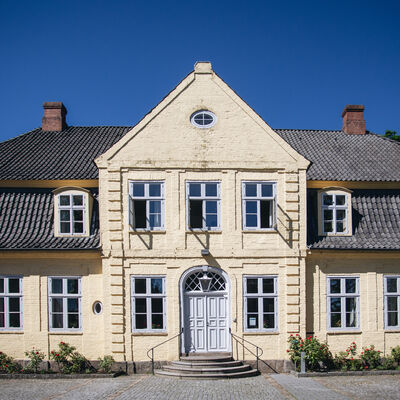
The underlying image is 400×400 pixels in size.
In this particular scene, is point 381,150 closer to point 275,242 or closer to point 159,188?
point 275,242

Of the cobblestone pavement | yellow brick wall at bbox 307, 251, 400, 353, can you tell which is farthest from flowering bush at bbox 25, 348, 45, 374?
yellow brick wall at bbox 307, 251, 400, 353

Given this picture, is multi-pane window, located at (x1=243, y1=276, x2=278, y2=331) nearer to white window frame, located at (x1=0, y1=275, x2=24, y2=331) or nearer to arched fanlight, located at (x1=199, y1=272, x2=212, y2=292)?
arched fanlight, located at (x1=199, y1=272, x2=212, y2=292)

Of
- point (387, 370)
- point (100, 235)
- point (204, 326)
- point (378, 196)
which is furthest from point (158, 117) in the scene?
point (387, 370)

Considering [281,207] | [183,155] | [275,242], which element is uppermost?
[183,155]

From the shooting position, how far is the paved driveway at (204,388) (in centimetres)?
1402

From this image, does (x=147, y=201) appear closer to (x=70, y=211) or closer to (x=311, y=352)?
(x=70, y=211)

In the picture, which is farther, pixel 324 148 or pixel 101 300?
pixel 324 148

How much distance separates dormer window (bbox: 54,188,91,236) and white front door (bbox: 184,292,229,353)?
447 centimetres

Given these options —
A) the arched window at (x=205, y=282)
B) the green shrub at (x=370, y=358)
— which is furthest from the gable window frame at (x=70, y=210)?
the green shrub at (x=370, y=358)

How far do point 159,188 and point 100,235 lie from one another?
8.49 ft

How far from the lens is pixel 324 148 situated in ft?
73.2

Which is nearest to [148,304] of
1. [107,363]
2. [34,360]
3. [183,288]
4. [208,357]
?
[183,288]

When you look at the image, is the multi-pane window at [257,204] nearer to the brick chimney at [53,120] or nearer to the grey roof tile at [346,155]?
the grey roof tile at [346,155]

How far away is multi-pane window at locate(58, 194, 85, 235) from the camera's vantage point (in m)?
18.6
